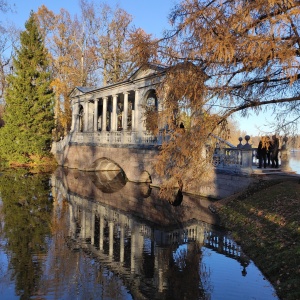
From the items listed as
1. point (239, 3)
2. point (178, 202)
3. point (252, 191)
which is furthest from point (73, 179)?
point (239, 3)

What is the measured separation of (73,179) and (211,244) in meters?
14.7

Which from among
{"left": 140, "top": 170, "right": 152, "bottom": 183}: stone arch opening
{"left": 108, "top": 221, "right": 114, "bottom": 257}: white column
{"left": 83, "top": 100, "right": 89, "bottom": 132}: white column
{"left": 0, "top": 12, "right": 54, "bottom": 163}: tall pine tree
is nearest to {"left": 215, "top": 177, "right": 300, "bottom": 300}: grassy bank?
{"left": 108, "top": 221, "right": 114, "bottom": 257}: white column

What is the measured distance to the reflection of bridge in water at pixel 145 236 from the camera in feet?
22.8

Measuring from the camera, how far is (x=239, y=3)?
323 inches

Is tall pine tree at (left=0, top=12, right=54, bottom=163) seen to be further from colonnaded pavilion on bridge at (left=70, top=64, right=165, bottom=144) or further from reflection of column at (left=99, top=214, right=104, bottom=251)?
reflection of column at (left=99, top=214, right=104, bottom=251)

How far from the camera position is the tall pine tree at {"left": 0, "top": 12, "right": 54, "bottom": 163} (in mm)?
31031

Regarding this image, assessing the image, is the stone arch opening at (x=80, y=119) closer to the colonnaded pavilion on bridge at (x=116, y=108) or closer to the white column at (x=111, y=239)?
the colonnaded pavilion on bridge at (x=116, y=108)

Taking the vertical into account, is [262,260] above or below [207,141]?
below

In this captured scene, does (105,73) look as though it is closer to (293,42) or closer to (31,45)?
(31,45)

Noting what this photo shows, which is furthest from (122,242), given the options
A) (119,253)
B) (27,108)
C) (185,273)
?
(27,108)

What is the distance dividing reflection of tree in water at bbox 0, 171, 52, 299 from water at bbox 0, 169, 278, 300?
22 mm

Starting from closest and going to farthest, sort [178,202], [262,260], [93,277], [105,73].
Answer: [93,277] → [262,260] → [178,202] → [105,73]

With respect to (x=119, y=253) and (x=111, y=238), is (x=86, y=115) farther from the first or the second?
(x=119, y=253)

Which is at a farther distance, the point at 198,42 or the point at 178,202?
the point at 178,202
